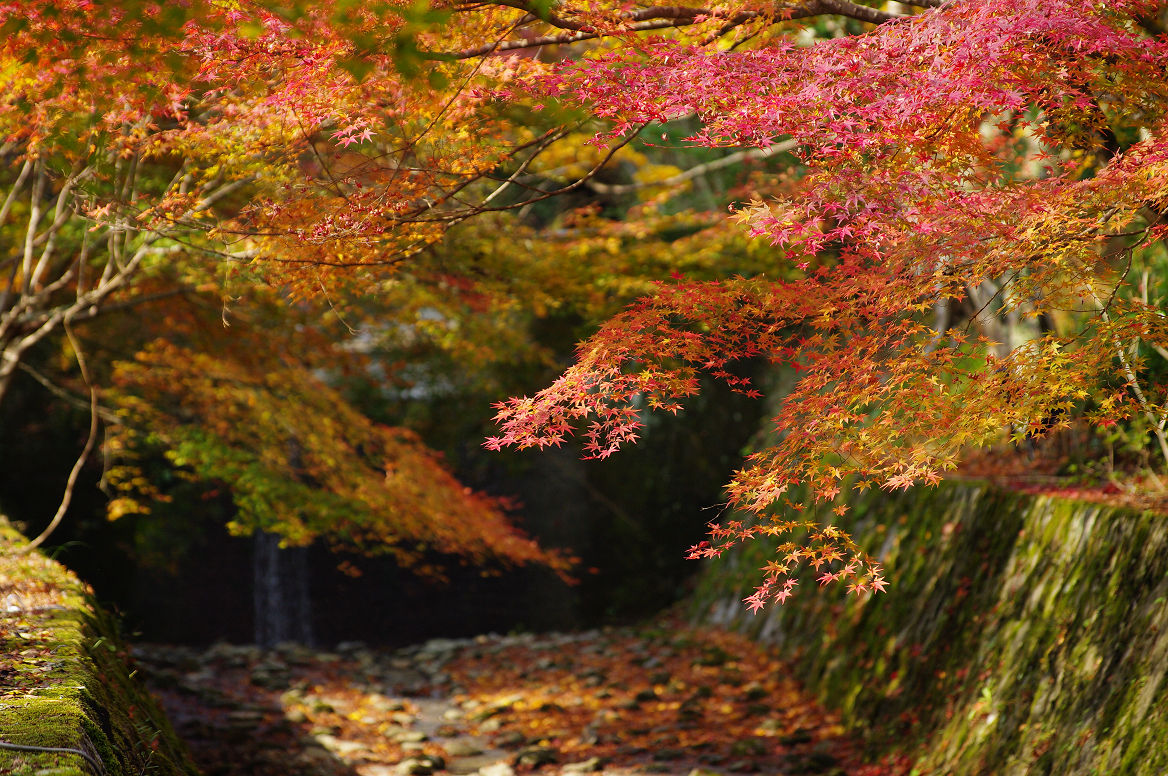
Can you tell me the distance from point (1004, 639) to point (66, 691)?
4.28m

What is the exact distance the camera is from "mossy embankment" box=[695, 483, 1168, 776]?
3.71 m

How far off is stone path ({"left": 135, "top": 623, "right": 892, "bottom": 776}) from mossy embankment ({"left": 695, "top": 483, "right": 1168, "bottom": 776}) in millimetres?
514

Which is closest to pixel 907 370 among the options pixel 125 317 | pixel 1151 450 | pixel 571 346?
pixel 1151 450

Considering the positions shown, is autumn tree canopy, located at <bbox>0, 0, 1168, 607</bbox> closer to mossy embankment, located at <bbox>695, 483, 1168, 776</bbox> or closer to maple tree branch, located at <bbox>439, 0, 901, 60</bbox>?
maple tree branch, located at <bbox>439, 0, 901, 60</bbox>

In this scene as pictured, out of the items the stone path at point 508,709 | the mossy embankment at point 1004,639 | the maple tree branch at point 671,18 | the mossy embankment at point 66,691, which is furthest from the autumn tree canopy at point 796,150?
the stone path at point 508,709

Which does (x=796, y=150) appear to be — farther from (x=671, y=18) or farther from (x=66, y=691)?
(x=66, y=691)

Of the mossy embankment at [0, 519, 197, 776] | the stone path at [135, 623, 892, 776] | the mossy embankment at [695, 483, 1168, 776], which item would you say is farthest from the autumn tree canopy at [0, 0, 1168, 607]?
the stone path at [135, 623, 892, 776]

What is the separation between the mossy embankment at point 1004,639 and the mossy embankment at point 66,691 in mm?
3490

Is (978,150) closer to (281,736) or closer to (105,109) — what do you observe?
(105,109)

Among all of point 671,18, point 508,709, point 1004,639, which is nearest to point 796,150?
point 671,18

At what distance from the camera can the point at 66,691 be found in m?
3.02

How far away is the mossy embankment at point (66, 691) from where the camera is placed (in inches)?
98.4

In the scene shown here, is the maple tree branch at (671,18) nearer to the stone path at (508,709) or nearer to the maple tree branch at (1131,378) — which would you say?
the maple tree branch at (1131,378)

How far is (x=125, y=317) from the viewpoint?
1016 cm
